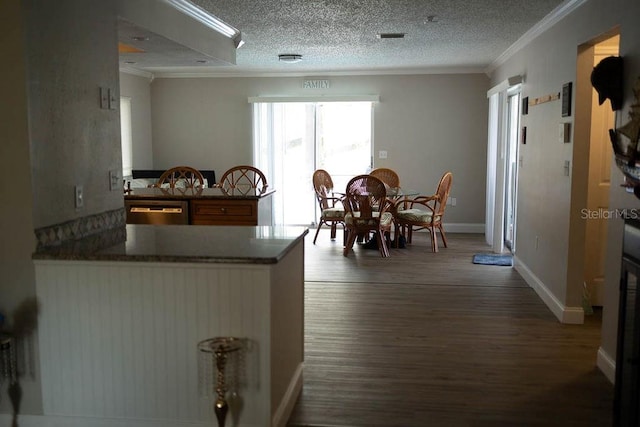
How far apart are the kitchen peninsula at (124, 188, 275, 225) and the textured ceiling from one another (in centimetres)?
117

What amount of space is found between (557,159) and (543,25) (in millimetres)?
1267

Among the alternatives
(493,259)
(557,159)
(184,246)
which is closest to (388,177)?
(493,259)

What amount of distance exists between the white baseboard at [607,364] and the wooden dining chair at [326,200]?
14.4ft

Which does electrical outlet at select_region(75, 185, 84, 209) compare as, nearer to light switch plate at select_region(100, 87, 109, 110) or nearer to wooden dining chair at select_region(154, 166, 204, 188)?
light switch plate at select_region(100, 87, 109, 110)

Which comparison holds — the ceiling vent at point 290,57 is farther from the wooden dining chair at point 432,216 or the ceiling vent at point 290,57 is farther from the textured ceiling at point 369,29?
the wooden dining chair at point 432,216

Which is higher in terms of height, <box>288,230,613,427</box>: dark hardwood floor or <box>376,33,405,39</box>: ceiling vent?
<box>376,33,405,39</box>: ceiling vent

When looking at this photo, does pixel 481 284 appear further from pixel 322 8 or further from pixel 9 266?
pixel 9 266

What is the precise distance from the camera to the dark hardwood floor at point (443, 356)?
9.57 feet

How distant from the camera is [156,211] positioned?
189 inches

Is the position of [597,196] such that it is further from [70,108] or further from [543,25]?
[70,108]

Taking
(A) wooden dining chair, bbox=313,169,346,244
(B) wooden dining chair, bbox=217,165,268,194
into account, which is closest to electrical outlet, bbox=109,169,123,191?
(B) wooden dining chair, bbox=217,165,268,194

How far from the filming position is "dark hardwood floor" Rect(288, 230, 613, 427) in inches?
115

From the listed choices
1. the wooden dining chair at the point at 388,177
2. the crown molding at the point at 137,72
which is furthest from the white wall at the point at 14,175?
the wooden dining chair at the point at 388,177

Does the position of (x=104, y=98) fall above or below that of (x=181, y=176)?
above
